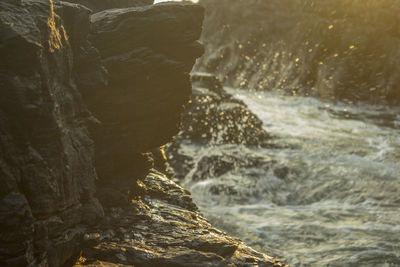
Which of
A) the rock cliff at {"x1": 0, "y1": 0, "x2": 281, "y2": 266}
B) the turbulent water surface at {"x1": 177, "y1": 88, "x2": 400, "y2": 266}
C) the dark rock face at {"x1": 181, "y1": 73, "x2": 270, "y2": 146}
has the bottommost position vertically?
the turbulent water surface at {"x1": 177, "y1": 88, "x2": 400, "y2": 266}

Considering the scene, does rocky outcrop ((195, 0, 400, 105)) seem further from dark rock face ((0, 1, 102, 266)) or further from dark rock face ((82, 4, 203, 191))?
dark rock face ((0, 1, 102, 266))

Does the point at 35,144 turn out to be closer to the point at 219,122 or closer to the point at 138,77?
the point at 138,77

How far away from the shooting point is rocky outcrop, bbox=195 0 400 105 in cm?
3944

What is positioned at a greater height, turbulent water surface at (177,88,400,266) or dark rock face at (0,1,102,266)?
dark rock face at (0,1,102,266)

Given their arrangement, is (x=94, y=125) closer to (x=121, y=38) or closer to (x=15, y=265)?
(x=121, y=38)

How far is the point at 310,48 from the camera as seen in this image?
45.7 meters

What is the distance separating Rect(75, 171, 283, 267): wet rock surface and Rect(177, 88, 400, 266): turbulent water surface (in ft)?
14.4

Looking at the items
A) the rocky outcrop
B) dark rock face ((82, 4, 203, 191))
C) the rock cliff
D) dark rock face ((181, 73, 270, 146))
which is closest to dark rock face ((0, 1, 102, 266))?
the rock cliff

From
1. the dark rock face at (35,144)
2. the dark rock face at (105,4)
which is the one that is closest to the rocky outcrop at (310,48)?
the dark rock face at (105,4)

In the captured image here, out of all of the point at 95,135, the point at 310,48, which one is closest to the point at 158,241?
the point at 95,135

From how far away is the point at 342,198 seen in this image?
18.8m

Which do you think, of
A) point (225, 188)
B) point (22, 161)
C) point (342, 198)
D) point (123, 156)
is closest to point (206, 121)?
point (225, 188)

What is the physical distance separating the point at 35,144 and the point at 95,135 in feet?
10.5

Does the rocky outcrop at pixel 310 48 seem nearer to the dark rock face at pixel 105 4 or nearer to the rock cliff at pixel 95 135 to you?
the dark rock face at pixel 105 4
